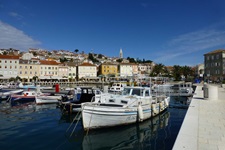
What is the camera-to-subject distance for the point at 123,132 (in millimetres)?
11453

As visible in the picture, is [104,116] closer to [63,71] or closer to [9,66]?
[9,66]

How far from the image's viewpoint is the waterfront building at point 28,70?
245 ft

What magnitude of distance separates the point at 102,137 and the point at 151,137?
3258 mm

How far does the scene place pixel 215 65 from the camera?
6775cm

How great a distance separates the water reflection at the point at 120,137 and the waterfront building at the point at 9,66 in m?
73.5

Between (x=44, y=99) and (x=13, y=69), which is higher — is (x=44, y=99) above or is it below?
below

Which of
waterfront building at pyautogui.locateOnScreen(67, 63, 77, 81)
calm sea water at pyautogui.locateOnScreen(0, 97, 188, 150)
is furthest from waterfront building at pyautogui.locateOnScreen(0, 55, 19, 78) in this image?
calm sea water at pyautogui.locateOnScreen(0, 97, 188, 150)

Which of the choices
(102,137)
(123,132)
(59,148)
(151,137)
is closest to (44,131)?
(59,148)

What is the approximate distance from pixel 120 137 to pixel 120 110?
74.7 inches

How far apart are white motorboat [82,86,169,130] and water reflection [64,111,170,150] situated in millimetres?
486

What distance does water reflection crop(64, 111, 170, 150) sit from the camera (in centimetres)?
934

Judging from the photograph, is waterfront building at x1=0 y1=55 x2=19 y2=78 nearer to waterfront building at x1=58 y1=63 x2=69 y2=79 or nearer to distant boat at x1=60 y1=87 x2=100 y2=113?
waterfront building at x1=58 y1=63 x2=69 y2=79

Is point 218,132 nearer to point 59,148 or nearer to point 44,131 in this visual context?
point 59,148

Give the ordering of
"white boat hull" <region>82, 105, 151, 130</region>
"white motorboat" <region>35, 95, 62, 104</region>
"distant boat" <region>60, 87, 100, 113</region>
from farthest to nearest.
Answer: "white motorboat" <region>35, 95, 62, 104</region> < "distant boat" <region>60, 87, 100, 113</region> < "white boat hull" <region>82, 105, 151, 130</region>
